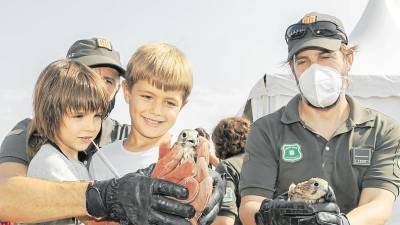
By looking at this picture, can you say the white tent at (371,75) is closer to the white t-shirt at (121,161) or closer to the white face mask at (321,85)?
the white face mask at (321,85)

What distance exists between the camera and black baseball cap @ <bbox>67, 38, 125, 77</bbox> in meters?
3.36

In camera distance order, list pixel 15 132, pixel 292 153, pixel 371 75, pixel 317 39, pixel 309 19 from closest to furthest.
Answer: pixel 15 132 < pixel 292 153 < pixel 317 39 < pixel 309 19 < pixel 371 75

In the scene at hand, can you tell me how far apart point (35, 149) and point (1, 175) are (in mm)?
193

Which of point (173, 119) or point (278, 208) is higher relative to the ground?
point (173, 119)

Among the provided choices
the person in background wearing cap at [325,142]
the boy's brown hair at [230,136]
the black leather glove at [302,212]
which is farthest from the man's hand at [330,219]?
the boy's brown hair at [230,136]

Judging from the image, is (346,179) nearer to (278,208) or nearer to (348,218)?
(348,218)

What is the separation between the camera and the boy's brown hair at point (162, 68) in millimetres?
2590

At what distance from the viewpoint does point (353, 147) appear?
9.57 feet

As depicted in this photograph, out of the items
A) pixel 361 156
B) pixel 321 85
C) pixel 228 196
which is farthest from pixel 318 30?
pixel 228 196

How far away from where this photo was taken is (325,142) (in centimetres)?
299

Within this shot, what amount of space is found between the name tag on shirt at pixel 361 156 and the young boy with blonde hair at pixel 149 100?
0.95 meters

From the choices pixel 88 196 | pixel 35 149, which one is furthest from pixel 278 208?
pixel 35 149

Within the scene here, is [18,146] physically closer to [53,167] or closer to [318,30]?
[53,167]

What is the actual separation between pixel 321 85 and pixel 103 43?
1.49 meters
